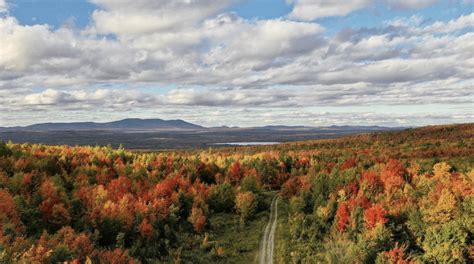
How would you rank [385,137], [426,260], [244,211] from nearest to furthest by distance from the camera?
[426,260] → [244,211] → [385,137]

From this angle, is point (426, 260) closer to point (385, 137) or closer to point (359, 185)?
point (359, 185)

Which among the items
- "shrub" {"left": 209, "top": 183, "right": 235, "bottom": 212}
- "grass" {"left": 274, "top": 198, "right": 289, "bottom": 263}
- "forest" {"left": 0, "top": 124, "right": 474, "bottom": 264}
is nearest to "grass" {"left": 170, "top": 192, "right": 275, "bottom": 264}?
"forest" {"left": 0, "top": 124, "right": 474, "bottom": 264}

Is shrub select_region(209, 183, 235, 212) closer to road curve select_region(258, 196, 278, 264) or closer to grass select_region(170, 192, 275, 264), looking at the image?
grass select_region(170, 192, 275, 264)

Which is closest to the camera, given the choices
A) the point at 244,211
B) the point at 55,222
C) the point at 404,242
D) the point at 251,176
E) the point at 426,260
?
the point at 426,260

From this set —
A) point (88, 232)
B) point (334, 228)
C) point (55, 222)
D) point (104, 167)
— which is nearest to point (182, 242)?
point (88, 232)

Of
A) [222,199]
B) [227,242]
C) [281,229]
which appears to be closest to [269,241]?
[281,229]

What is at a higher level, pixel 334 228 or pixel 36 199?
pixel 36 199
